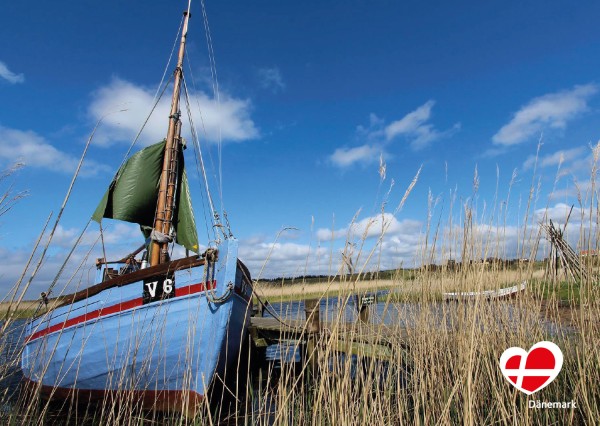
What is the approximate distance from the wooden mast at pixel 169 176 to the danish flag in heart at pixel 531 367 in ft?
21.0

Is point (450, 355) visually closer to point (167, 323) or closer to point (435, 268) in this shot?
point (435, 268)

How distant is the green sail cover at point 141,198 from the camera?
8.59 metres

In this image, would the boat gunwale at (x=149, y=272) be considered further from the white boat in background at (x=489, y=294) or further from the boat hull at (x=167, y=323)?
the white boat in background at (x=489, y=294)

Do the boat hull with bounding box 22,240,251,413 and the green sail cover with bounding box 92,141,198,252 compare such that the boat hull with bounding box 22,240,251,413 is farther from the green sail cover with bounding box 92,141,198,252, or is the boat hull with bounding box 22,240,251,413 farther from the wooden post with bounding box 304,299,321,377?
the green sail cover with bounding box 92,141,198,252

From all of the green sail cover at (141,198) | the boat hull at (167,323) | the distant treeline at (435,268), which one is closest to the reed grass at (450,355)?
the distant treeline at (435,268)

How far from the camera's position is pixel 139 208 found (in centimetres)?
875

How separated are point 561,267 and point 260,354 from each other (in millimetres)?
7907

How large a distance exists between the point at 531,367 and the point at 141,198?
843cm

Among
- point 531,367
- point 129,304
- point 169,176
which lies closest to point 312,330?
point 129,304

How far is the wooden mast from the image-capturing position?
7.52m

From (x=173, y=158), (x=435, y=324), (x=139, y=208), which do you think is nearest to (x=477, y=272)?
(x=435, y=324)

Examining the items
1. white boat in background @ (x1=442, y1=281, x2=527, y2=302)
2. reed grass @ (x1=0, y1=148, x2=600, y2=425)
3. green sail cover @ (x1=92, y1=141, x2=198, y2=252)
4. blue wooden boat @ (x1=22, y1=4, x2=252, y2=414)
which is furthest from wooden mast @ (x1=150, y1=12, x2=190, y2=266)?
white boat in background @ (x1=442, y1=281, x2=527, y2=302)

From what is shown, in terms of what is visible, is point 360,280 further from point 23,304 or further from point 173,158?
point 173,158

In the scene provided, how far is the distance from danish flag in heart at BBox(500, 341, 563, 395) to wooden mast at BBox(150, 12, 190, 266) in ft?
21.0
